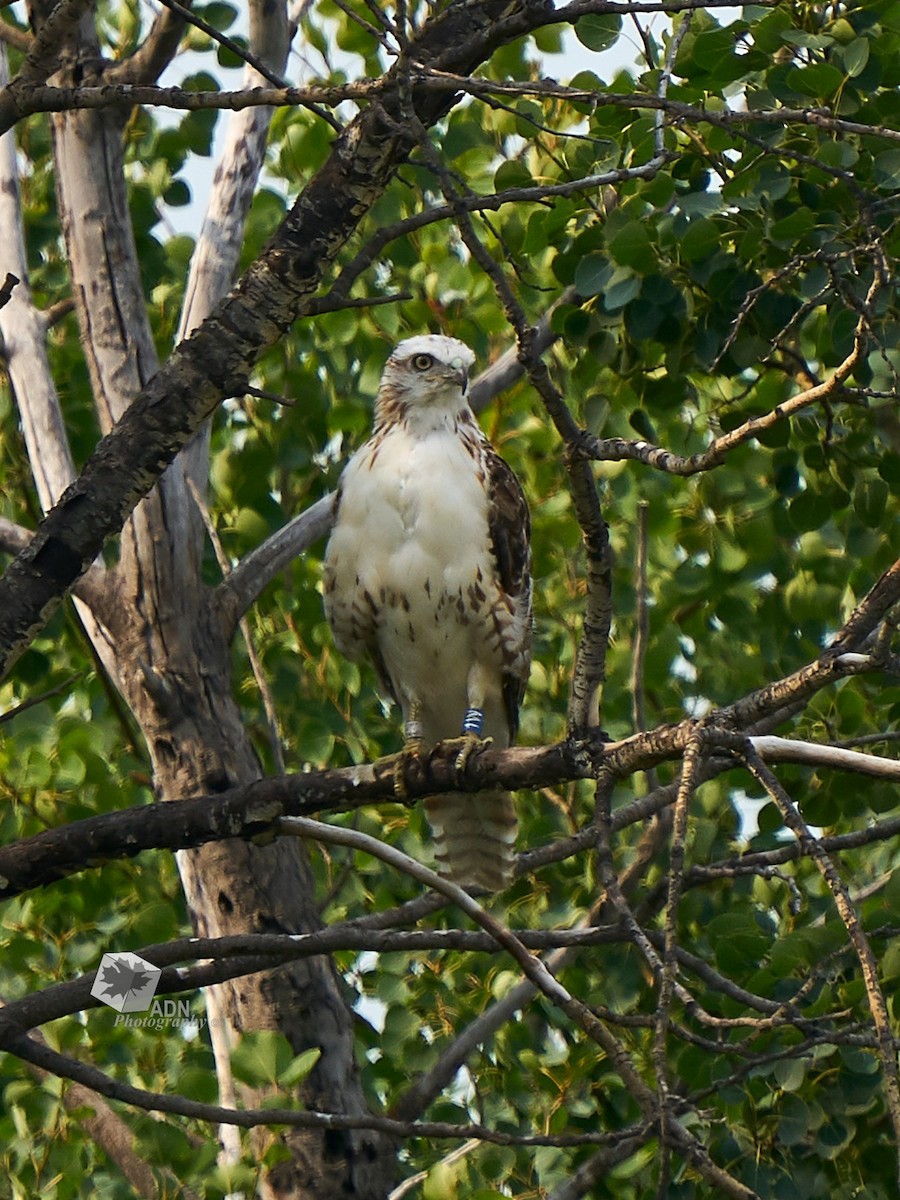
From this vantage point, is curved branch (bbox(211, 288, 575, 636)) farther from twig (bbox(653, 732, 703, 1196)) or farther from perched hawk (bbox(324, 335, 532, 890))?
twig (bbox(653, 732, 703, 1196))

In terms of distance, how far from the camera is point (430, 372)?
4898mm

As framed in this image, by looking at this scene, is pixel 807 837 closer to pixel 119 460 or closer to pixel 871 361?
pixel 119 460

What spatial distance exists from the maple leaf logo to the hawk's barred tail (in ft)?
6.50

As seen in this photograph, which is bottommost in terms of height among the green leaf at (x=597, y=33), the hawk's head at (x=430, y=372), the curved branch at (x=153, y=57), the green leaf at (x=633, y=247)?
the green leaf at (x=633, y=247)

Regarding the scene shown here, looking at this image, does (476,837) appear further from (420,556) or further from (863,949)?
(863,949)

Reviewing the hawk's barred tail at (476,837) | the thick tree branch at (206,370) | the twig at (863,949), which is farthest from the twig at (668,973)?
the hawk's barred tail at (476,837)

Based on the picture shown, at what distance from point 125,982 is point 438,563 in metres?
1.73

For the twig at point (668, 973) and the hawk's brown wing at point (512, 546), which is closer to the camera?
the twig at point (668, 973)

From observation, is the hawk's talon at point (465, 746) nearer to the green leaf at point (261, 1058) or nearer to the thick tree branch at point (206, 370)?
the green leaf at point (261, 1058)

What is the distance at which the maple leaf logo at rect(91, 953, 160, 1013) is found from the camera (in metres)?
3.26

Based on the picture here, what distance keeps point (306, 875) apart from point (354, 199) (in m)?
2.58

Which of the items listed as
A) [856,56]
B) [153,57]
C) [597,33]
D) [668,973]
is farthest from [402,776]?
[153,57]

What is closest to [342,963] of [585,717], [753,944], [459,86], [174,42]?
[753,944]

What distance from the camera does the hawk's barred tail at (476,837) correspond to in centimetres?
520
